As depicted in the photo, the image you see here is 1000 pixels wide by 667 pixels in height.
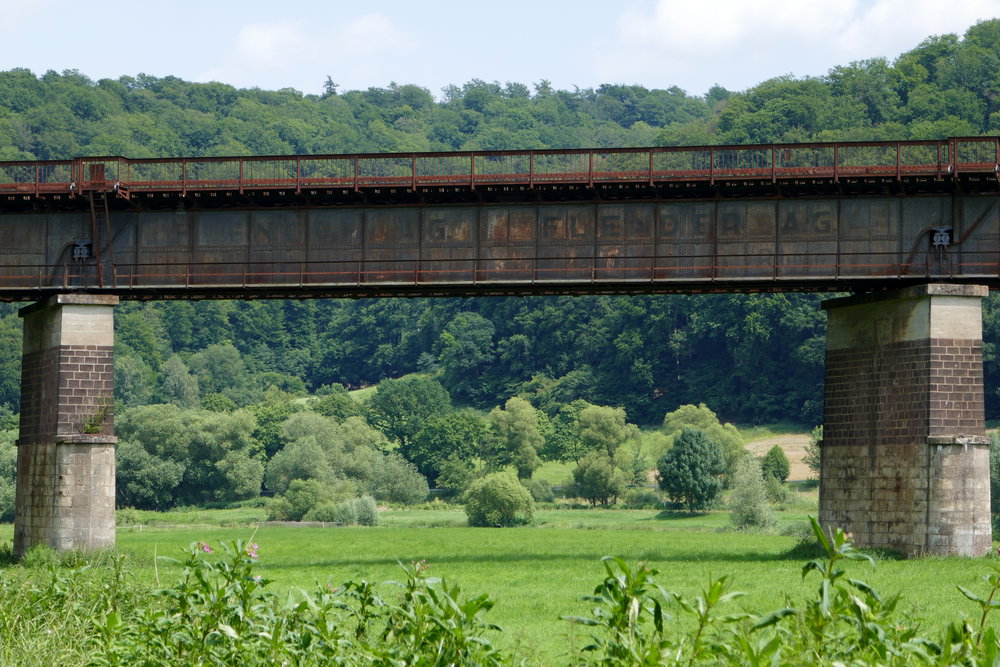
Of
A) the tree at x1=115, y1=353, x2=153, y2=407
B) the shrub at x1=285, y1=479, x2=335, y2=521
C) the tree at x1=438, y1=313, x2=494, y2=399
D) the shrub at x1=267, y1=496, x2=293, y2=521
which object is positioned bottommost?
the shrub at x1=267, y1=496, x2=293, y2=521

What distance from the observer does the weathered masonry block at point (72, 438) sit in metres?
40.4

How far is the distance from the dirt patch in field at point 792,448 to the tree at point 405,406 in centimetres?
3479

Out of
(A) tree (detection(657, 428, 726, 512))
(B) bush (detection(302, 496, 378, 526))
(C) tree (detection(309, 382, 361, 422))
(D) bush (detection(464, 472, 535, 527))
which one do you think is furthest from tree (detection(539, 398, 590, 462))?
(D) bush (detection(464, 472, 535, 527))

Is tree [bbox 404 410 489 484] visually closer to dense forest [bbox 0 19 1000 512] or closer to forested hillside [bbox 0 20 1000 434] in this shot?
dense forest [bbox 0 19 1000 512]

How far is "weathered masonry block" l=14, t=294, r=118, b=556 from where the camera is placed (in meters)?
40.4

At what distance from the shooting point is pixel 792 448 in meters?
131

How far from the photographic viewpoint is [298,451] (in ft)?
364

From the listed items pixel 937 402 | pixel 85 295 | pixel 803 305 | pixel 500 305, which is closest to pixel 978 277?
pixel 937 402

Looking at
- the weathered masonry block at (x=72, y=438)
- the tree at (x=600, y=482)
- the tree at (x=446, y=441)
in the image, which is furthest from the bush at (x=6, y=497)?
the tree at (x=446, y=441)

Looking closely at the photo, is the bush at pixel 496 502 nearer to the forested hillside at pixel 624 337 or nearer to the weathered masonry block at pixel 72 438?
the weathered masonry block at pixel 72 438

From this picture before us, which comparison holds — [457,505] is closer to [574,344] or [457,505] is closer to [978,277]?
[574,344]

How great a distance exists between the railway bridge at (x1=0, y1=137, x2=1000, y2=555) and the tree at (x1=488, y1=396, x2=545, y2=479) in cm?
8223

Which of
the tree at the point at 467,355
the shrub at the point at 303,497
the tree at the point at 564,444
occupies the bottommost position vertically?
the shrub at the point at 303,497

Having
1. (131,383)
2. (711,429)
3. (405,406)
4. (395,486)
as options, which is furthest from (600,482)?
(131,383)
